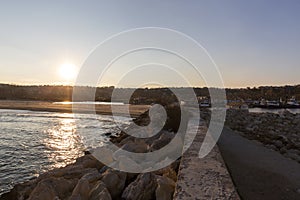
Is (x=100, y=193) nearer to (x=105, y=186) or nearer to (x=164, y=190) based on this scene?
(x=105, y=186)

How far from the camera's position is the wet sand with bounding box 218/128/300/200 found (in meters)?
4.14

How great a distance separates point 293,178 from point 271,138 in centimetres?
533

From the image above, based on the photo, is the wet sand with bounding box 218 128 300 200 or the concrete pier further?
the wet sand with bounding box 218 128 300 200

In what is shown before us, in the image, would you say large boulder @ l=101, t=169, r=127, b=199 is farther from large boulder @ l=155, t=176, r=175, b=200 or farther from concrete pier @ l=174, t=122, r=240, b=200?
concrete pier @ l=174, t=122, r=240, b=200

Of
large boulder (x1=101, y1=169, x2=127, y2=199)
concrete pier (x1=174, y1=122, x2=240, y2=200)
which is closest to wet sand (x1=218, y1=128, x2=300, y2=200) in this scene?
concrete pier (x1=174, y1=122, x2=240, y2=200)

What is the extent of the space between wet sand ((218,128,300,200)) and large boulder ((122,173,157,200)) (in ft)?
4.13

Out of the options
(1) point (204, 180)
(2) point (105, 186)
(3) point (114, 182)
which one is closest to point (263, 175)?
(1) point (204, 180)

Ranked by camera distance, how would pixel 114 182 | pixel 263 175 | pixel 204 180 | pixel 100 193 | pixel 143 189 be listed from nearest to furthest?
1. pixel 204 180
2. pixel 100 193
3. pixel 143 189
4. pixel 114 182
5. pixel 263 175

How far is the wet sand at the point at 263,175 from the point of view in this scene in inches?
163

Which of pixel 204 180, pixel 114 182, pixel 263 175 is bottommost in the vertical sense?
pixel 114 182

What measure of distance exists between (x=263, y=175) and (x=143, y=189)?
2265mm

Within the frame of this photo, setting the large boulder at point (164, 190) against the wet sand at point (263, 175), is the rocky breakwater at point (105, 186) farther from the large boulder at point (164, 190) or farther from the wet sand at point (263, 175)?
the wet sand at point (263, 175)

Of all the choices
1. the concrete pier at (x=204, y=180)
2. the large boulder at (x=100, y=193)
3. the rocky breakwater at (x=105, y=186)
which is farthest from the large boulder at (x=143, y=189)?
the concrete pier at (x=204, y=180)

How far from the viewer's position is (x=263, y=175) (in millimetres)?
5070
